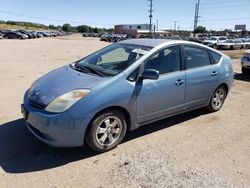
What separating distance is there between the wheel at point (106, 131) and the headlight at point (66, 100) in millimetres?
395

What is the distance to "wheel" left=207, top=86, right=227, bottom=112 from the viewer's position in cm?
571

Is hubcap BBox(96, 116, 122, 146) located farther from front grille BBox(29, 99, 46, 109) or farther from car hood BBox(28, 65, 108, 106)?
front grille BBox(29, 99, 46, 109)

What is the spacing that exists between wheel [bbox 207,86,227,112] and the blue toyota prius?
0.31m

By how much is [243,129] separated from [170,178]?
2371mm

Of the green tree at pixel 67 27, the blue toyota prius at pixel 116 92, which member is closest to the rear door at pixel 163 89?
the blue toyota prius at pixel 116 92

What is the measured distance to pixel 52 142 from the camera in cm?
359

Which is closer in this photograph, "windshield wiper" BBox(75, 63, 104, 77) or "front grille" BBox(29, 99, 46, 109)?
"front grille" BBox(29, 99, 46, 109)

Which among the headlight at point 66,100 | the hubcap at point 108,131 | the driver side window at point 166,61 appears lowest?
the hubcap at point 108,131

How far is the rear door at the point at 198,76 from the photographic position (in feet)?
16.2

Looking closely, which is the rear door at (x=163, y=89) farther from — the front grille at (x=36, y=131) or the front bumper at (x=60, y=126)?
the front grille at (x=36, y=131)

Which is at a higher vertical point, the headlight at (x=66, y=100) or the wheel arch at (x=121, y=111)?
the headlight at (x=66, y=100)

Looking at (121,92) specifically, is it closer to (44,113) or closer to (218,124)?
(44,113)

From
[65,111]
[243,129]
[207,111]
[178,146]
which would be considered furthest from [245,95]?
[65,111]

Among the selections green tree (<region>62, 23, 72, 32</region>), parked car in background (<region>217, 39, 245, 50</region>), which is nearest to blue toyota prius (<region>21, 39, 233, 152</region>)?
parked car in background (<region>217, 39, 245, 50</region>)
